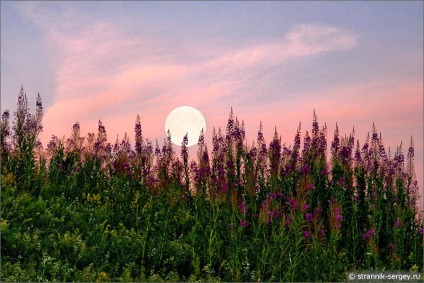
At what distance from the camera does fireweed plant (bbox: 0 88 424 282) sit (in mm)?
8164

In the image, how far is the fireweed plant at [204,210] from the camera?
816cm

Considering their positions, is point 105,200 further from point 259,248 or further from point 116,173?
point 259,248

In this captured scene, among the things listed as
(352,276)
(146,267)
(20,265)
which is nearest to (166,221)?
(146,267)

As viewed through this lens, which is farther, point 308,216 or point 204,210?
point 204,210

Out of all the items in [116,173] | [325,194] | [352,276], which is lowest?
[352,276]

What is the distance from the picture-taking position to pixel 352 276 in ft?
26.9

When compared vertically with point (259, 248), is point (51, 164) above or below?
above

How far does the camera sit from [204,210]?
9945 mm

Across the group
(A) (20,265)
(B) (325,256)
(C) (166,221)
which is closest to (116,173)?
(C) (166,221)

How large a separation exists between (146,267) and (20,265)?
185 cm

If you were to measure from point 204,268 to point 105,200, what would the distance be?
3.78 m

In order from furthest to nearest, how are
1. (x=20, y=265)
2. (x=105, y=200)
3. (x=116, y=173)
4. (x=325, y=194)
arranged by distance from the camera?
(x=116, y=173), (x=105, y=200), (x=325, y=194), (x=20, y=265)

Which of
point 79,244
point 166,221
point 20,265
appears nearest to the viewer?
point 20,265

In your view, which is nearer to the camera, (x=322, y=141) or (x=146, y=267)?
(x=146, y=267)
